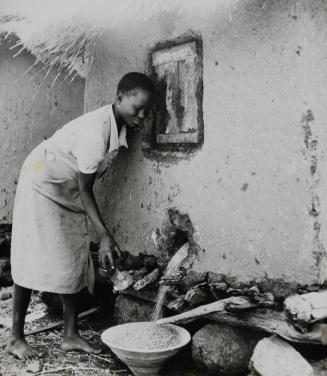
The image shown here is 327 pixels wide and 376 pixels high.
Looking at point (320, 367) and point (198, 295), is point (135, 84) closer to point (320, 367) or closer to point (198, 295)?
point (198, 295)

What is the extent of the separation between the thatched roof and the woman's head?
462 millimetres

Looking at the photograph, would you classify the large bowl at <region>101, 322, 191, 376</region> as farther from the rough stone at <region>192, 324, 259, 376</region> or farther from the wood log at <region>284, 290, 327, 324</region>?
the wood log at <region>284, 290, 327, 324</region>

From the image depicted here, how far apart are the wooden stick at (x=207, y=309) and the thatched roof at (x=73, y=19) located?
179 centimetres

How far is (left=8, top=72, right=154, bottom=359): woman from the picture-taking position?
3.44 m

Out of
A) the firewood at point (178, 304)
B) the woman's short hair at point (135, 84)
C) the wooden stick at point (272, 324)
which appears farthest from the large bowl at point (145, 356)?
the woman's short hair at point (135, 84)

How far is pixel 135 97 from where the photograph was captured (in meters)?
3.40

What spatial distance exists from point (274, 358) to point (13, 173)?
3595 mm

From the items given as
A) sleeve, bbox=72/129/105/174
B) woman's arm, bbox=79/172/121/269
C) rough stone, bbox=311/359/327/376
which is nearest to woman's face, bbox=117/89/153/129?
sleeve, bbox=72/129/105/174

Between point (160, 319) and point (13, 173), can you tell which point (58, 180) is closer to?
point (160, 319)

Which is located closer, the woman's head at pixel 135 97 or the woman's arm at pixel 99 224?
the woman's arm at pixel 99 224

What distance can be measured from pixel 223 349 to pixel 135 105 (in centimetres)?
166

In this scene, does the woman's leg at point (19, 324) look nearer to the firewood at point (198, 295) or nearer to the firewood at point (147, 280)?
the firewood at point (147, 280)

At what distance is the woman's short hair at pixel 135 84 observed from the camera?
3.42 meters

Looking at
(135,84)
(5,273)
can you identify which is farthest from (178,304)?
(5,273)
